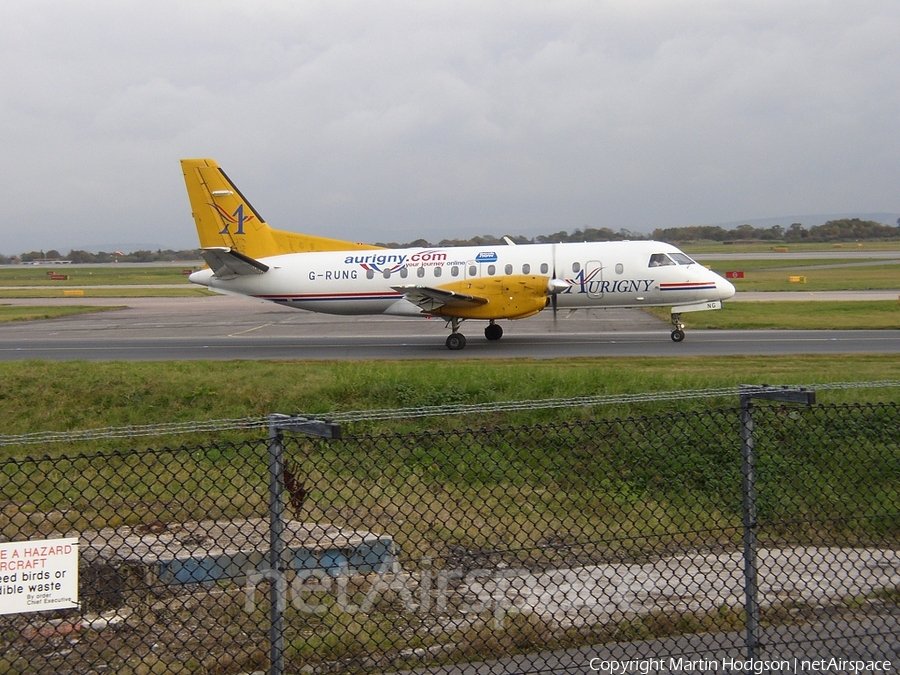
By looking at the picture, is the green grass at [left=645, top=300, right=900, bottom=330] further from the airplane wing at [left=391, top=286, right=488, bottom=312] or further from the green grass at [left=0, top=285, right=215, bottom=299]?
the green grass at [left=0, top=285, right=215, bottom=299]

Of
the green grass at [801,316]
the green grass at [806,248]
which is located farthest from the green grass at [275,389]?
the green grass at [806,248]

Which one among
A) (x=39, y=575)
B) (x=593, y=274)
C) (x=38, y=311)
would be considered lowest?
(x=38, y=311)

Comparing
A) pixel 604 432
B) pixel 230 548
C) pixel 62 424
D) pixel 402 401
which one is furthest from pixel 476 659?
pixel 62 424

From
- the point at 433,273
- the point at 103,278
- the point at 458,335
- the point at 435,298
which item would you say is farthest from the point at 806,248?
the point at 435,298

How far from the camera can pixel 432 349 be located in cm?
2586

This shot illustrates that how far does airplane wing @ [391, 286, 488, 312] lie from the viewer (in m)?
24.7

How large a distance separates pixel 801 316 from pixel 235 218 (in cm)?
2161

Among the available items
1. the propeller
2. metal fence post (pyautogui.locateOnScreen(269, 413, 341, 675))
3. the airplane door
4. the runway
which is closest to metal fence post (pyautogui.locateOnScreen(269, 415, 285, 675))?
metal fence post (pyautogui.locateOnScreen(269, 413, 341, 675))

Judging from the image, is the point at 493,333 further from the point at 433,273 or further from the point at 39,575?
the point at 39,575

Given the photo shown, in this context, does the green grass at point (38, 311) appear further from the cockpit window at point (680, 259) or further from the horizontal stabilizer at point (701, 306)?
the horizontal stabilizer at point (701, 306)

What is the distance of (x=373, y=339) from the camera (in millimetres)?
29047

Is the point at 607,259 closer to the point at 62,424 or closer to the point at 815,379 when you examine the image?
the point at 815,379

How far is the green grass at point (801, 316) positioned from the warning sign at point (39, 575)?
1102 inches

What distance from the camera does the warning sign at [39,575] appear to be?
4176 millimetres
